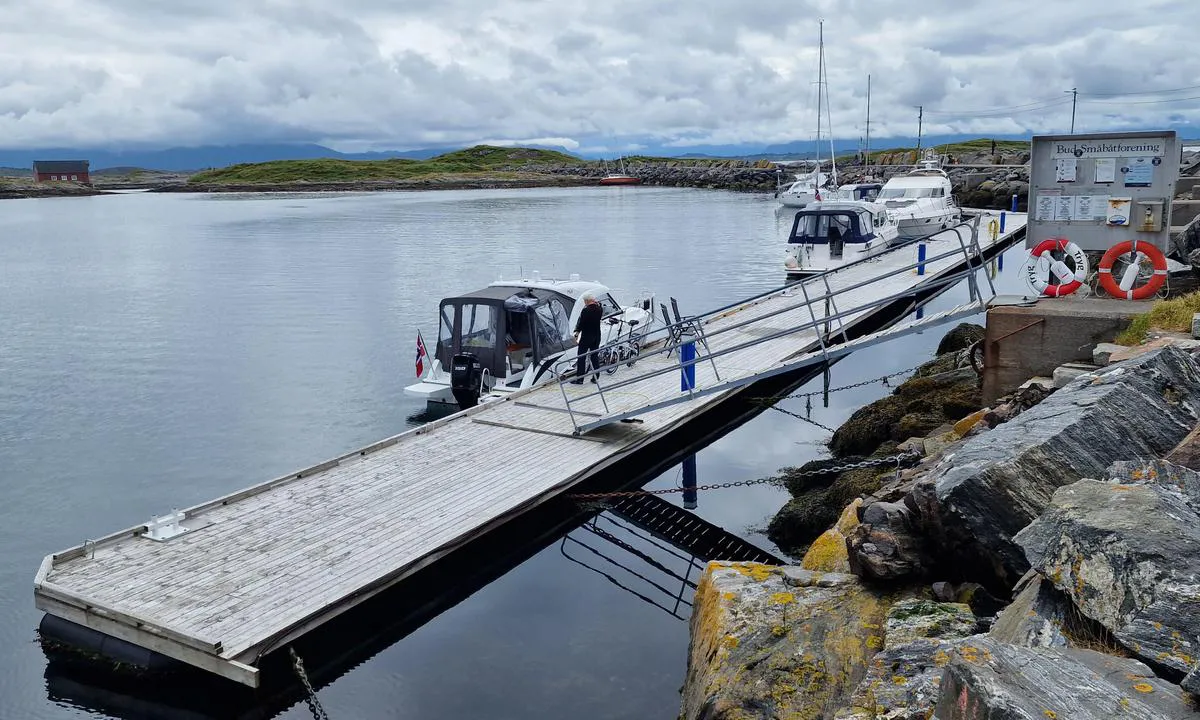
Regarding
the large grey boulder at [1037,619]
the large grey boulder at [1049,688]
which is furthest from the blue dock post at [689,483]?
the large grey boulder at [1049,688]

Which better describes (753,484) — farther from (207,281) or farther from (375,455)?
(207,281)

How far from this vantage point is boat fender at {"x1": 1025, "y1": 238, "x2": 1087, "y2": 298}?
14.1 m

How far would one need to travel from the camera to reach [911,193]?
47281 millimetres

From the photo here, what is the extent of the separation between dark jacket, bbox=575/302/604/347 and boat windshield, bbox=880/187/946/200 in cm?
3273

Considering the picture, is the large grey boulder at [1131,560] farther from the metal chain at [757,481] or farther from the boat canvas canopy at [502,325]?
the boat canvas canopy at [502,325]

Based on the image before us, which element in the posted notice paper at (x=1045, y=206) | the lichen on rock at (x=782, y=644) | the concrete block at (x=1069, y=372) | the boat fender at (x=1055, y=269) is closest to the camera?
the lichen on rock at (x=782, y=644)

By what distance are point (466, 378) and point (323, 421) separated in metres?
4.19

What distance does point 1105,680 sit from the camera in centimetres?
447

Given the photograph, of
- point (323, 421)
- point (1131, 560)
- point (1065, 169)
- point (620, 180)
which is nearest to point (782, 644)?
point (1131, 560)

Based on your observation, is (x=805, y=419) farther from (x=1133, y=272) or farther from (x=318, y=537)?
(x=318, y=537)

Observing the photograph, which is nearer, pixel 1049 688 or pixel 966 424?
pixel 1049 688

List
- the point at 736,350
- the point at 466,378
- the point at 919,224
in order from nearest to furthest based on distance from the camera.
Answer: the point at 736,350 → the point at 466,378 → the point at 919,224

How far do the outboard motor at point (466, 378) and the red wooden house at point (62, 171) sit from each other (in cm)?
16986

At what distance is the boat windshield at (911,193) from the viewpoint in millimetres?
47219
